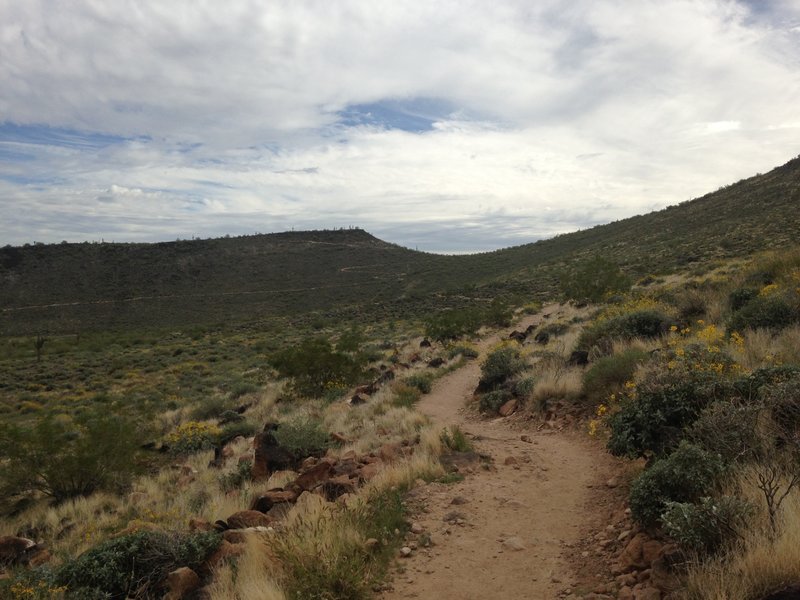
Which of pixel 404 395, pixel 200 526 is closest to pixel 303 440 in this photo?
pixel 200 526

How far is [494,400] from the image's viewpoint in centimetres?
1047

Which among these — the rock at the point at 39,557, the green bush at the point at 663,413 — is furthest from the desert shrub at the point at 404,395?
the rock at the point at 39,557

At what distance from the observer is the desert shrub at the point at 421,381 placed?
13.4m

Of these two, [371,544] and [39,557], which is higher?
[371,544]

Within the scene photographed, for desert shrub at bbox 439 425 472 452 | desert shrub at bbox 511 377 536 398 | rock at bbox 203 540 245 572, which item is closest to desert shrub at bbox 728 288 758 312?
desert shrub at bbox 511 377 536 398

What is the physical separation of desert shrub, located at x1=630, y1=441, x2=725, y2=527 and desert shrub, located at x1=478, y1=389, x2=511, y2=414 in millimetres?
6070

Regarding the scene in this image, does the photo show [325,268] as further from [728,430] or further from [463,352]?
[728,430]

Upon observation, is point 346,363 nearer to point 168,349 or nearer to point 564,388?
point 564,388

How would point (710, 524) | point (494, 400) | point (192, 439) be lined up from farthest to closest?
point (192, 439)
point (494, 400)
point (710, 524)

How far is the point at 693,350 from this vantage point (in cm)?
681

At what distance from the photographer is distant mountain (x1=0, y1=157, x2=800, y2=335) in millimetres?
41281

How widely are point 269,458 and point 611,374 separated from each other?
19.1ft

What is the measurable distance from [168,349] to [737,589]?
135ft

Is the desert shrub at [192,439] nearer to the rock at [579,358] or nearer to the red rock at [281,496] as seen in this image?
the red rock at [281,496]
